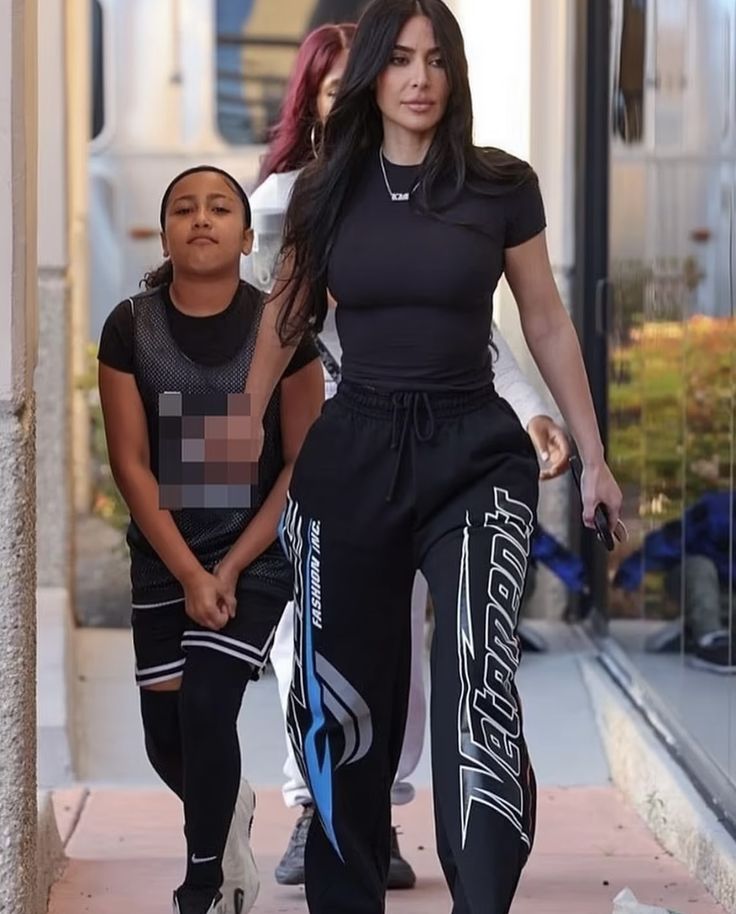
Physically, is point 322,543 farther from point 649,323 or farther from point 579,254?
point 579,254

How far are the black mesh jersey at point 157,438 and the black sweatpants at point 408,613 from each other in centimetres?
24

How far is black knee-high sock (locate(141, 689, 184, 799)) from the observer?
429 centimetres

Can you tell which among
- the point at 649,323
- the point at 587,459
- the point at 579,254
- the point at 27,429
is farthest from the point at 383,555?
the point at 579,254

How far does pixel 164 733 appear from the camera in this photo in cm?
433

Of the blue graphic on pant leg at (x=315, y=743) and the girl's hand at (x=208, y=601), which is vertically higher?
the girl's hand at (x=208, y=601)

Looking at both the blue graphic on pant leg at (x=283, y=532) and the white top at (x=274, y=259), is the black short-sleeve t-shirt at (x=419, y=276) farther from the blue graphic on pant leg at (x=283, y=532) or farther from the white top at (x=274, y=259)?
the white top at (x=274, y=259)

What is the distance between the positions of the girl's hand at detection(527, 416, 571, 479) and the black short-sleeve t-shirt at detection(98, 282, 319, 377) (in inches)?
21.5

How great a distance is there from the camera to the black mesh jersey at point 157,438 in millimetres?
4160

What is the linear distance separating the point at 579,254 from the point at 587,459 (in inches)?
166

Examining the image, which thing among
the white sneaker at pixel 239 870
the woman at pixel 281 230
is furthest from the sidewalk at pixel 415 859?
the white sneaker at pixel 239 870

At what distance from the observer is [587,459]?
3965 millimetres

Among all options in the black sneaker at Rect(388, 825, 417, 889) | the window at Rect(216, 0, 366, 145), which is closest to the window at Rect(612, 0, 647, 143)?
the window at Rect(216, 0, 366, 145)

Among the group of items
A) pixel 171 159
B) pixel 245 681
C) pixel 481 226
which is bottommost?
pixel 245 681

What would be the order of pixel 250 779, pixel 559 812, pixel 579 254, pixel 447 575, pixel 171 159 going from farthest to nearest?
pixel 171 159 → pixel 579 254 → pixel 250 779 → pixel 559 812 → pixel 447 575
